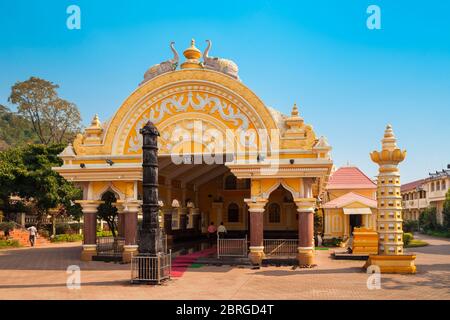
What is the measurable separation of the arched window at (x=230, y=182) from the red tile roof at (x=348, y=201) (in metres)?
6.31

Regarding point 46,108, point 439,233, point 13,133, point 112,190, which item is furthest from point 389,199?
point 13,133

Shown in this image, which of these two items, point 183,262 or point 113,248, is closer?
point 183,262

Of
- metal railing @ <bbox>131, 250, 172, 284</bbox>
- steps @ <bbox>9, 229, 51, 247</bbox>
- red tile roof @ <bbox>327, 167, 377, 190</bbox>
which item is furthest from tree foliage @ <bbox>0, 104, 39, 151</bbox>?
metal railing @ <bbox>131, 250, 172, 284</bbox>

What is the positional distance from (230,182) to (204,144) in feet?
35.2

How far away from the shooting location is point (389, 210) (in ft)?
55.6

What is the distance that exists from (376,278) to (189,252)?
8988mm

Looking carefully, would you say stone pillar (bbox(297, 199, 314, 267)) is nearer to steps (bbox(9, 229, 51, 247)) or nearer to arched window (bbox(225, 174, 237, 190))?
arched window (bbox(225, 174, 237, 190))

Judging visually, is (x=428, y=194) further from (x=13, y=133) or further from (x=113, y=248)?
(x=13, y=133)

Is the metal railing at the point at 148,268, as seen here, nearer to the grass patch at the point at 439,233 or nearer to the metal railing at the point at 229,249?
the metal railing at the point at 229,249

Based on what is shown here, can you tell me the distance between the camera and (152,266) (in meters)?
13.6

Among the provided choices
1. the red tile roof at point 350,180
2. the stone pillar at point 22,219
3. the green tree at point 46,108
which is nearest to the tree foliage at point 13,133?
the green tree at point 46,108

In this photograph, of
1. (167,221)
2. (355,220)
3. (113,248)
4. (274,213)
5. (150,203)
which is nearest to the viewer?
(150,203)

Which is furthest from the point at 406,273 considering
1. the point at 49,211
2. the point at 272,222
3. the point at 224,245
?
the point at 49,211

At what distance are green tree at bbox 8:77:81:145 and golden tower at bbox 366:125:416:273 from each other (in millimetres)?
40633
